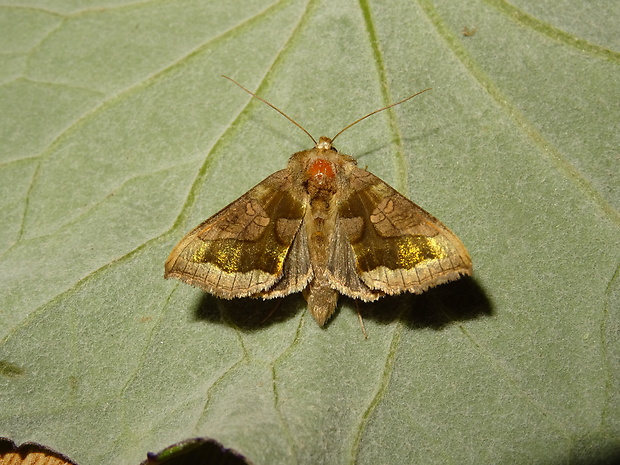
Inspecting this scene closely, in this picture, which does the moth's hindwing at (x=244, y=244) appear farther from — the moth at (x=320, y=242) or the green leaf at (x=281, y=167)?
the green leaf at (x=281, y=167)

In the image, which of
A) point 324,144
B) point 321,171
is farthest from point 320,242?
point 324,144

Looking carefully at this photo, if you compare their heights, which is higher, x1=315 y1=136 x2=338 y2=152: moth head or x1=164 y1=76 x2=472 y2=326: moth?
x1=315 y1=136 x2=338 y2=152: moth head

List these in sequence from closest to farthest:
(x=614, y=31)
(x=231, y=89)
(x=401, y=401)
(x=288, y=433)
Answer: (x=288, y=433) → (x=401, y=401) → (x=614, y=31) → (x=231, y=89)

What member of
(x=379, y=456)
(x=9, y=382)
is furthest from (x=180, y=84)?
(x=379, y=456)

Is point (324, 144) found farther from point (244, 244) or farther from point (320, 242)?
point (244, 244)

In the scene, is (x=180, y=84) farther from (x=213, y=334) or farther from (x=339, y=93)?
(x=213, y=334)

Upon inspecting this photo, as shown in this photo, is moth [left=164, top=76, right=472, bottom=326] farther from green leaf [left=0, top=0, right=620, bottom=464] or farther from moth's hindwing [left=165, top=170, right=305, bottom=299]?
green leaf [left=0, top=0, right=620, bottom=464]

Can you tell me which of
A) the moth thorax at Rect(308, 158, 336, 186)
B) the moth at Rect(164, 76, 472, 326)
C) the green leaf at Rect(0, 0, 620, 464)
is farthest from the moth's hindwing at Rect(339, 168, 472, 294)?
the green leaf at Rect(0, 0, 620, 464)
